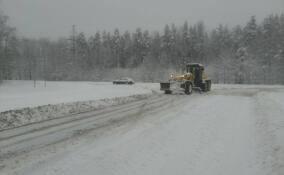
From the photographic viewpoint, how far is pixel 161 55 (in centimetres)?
9375

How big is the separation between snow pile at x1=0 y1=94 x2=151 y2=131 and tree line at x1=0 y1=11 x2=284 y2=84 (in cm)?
4371

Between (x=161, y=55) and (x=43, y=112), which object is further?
(x=161, y=55)

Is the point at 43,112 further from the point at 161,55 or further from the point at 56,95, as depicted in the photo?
the point at 161,55

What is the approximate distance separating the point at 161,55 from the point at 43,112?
265 ft

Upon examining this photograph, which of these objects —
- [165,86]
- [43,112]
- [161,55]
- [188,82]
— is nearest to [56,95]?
[43,112]

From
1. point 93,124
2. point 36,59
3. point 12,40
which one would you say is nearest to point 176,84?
point 93,124

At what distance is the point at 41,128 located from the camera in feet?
35.8

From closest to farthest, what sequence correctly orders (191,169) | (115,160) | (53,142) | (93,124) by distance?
(191,169)
(115,160)
(53,142)
(93,124)

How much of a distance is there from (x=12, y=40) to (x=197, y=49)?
55655 mm

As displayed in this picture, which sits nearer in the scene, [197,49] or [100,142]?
[100,142]

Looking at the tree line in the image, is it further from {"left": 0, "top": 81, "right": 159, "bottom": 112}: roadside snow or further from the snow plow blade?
the snow plow blade

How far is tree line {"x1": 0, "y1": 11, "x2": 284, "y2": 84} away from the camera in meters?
67.4

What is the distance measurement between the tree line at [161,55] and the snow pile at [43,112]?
43.7m

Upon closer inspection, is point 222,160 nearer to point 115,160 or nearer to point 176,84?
point 115,160
